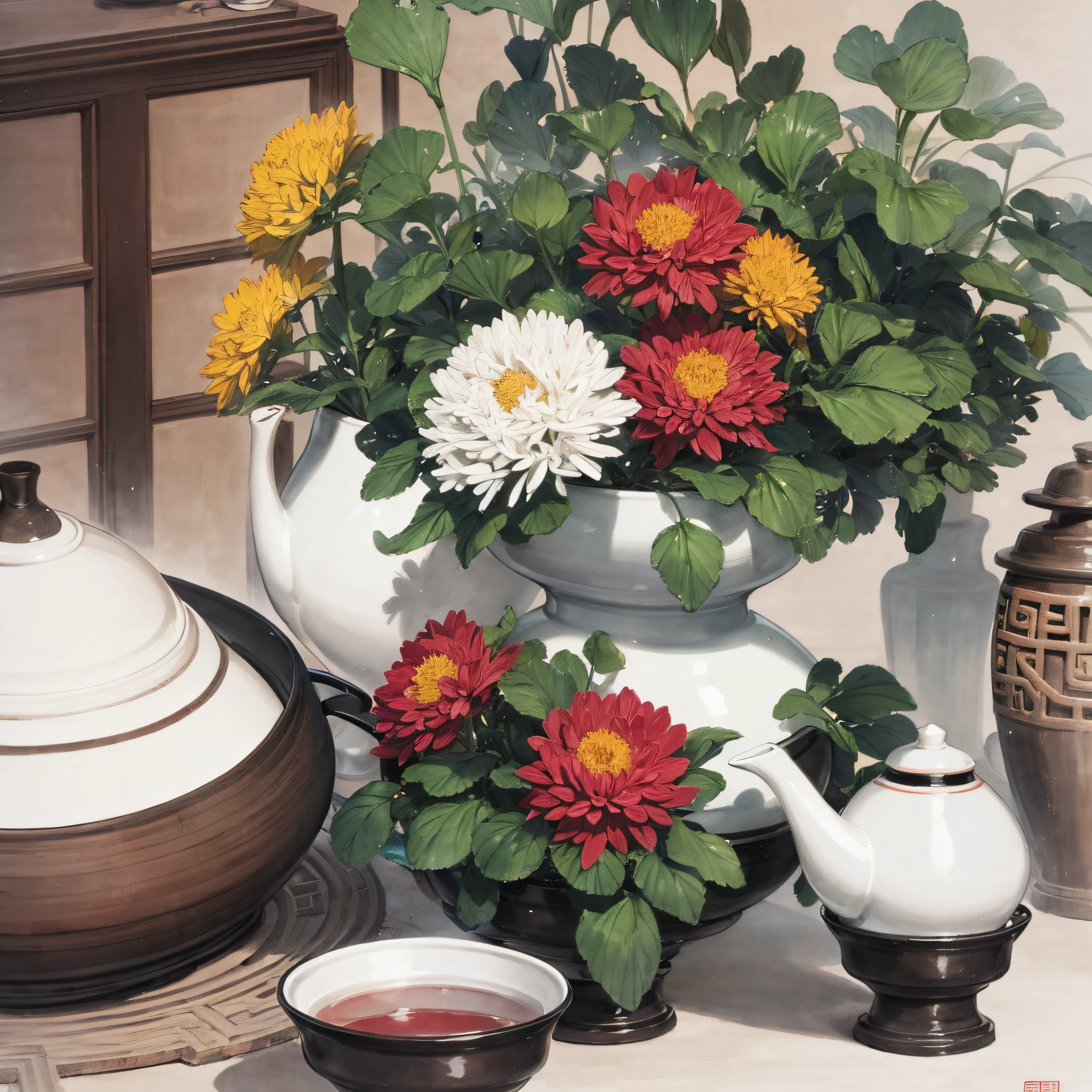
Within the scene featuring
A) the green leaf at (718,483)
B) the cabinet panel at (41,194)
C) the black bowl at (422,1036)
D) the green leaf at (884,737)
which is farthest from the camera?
the cabinet panel at (41,194)

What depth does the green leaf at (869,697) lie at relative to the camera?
0.75 m

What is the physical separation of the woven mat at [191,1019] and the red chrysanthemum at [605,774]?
0.56 ft

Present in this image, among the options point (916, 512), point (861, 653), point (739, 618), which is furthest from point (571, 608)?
point (861, 653)

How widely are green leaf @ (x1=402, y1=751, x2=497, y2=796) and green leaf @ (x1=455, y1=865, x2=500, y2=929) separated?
4 cm

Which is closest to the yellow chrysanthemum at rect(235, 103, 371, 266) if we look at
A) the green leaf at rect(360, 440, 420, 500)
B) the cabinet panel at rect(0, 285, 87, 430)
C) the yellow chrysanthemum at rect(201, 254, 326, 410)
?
the yellow chrysanthemum at rect(201, 254, 326, 410)

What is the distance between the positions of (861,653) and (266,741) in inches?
24.5

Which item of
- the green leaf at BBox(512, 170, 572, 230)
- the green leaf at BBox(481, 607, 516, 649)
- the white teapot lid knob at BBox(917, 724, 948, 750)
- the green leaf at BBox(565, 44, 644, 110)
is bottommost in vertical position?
the white teapot lid knob at BBox(917, 724, 948, 750)

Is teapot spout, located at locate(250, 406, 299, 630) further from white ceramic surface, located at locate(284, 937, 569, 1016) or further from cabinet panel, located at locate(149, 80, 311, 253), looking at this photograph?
cabinet panel, located at locate(149, 80, 311, 253)

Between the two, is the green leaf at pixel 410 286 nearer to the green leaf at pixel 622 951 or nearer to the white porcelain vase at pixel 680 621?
the white porcelain vase at pixel 680 621

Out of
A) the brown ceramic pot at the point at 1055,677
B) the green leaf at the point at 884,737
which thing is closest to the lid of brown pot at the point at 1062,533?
the brown ceramic pot at the point at 1055,677

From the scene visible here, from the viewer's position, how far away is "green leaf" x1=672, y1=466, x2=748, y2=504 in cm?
67

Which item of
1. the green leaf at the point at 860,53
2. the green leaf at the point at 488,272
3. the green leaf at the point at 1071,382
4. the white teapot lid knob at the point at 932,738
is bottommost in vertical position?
the white teapot lid knob at the point at 932,738

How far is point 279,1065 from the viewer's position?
0.68 metres

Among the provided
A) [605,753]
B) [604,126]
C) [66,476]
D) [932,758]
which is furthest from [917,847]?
[66,476]
